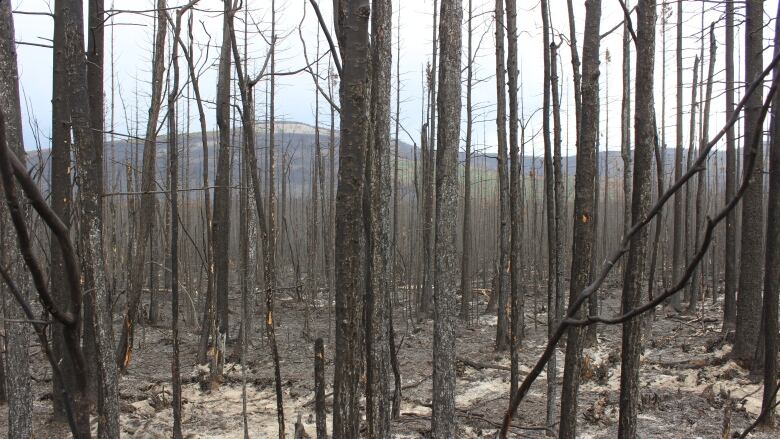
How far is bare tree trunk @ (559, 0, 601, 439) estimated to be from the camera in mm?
3197

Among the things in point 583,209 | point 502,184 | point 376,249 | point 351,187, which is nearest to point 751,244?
point 502,184

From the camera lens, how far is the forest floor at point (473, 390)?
555cm

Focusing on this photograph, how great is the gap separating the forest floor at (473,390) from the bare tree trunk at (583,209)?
4.87 feet

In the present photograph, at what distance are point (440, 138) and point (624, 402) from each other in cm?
208

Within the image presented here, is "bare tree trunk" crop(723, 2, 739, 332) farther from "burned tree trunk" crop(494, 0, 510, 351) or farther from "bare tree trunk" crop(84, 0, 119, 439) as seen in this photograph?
"bare tree trunk" crop(84, 0, 119, 439)

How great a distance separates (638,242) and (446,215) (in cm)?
132

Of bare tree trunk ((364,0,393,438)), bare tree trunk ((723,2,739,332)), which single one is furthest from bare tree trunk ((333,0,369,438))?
bare tree trunk ((723,2,739,332))

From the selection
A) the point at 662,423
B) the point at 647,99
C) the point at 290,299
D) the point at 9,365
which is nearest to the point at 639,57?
the point at 647,99

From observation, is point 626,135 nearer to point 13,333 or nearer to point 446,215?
point 446,215

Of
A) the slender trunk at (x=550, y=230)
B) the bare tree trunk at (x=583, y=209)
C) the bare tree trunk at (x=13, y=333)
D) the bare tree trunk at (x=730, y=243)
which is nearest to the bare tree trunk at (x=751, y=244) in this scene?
the bare tree trunk at (x=730, y=243)

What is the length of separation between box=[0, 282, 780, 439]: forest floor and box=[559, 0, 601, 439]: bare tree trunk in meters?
1.48

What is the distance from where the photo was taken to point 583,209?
10.9 feet

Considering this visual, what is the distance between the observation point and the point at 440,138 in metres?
3.99

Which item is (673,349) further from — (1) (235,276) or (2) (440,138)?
(1) (235,276)
